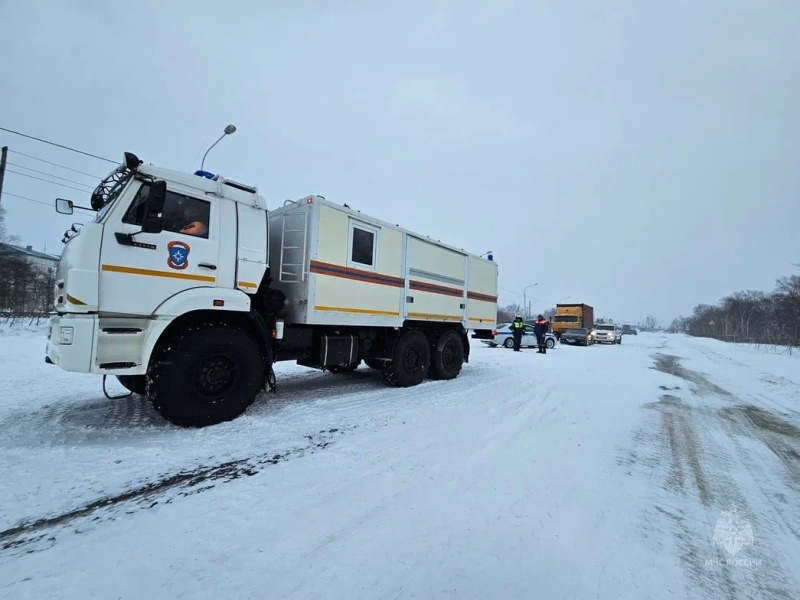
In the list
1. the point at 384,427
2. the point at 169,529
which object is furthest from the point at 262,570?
the point at 384,427

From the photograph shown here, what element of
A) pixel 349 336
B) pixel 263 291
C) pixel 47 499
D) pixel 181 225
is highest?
pixel 181 225

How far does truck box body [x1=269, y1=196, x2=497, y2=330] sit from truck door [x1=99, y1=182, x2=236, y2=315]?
114 cm

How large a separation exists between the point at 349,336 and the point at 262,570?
4527 mm

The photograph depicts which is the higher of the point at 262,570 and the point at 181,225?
the point at 181,225

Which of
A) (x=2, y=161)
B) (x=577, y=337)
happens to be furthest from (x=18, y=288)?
(x=577, y=337)

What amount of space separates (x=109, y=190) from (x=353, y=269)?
3.43 metres

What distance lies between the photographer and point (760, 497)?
323cm

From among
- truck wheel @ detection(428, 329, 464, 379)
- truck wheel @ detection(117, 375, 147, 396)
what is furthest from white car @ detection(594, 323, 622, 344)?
truck wheel @ detection(117, 375, 147, 396)

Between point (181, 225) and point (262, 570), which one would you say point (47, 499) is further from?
point (181, 225)

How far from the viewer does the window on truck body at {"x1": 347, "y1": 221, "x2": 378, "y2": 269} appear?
20.7 ft

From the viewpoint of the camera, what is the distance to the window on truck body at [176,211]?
162 inches

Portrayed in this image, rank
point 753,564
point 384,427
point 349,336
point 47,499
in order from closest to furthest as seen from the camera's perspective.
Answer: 1. point 753,564
2. point 47,499
3. point 384,427
4. point 349,336

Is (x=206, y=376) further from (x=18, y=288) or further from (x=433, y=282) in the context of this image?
(x=18, y=288)

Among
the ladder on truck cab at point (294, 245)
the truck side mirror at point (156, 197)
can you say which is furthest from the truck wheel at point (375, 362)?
the truck side mirror at point (156, 197)
